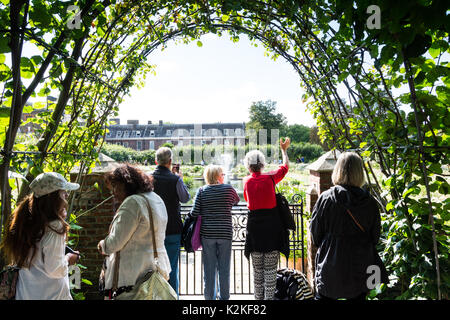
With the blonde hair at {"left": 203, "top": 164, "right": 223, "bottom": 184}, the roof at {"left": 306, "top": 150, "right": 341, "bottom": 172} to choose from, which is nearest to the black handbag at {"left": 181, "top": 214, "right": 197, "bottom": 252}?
the blonde hair at {"left": 203, "top": 164, "right": 223, "bottom": 184}

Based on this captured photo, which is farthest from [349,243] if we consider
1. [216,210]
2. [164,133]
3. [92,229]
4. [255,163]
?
[164,133]

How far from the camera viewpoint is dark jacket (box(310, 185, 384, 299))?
1.95 metres

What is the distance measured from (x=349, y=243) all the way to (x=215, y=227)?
1.38 metres

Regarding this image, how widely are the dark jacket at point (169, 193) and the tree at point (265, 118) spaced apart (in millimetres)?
50492

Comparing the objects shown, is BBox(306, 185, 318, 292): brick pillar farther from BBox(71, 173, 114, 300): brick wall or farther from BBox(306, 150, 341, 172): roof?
BBox(71, 173, 114, 300): brick wall

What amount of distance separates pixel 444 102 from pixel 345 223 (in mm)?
944

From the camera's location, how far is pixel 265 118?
55.7 metres

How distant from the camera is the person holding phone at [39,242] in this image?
1597 millimetres

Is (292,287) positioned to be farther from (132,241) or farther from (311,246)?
(132,241)

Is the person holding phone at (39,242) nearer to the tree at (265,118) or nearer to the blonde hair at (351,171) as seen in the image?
the blonde hair at (351,171)

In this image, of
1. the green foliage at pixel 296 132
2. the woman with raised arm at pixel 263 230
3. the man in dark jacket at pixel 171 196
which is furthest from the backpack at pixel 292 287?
the green foliage at pixel 296 132

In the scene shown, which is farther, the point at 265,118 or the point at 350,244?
the point at 265,118
